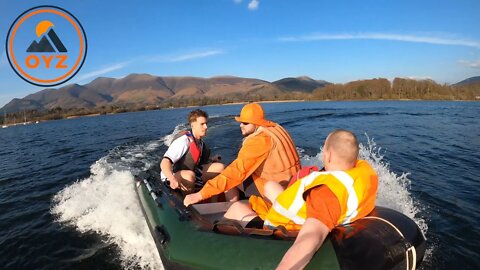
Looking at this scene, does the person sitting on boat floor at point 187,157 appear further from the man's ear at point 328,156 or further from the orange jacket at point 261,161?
the man's ear at point 328,156

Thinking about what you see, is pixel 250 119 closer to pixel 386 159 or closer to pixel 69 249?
pixel 69 249

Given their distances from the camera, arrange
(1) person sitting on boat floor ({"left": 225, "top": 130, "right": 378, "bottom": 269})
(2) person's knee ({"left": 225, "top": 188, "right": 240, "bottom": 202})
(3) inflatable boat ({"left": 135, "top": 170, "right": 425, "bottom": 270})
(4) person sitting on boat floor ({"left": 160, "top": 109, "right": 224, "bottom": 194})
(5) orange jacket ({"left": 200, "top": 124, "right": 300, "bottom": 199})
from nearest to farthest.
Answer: (1) person sitting on boat floor ({"left": 225, "top": 130, "right": 378, "bottom": 269}), (3) inflatable boat ({"left": 135, "top": 170, "right": 425, "bottom": 270}), (5) orange jacket ({"left": 200, "top": 124, "right": 300, "bottom": 199}), (2) person's knee ({"left": 225, "top": 188, "right": 240, "bottom": 202}), (4) person sitting on boat floor ({"left": 160, "top": 109, "right": 224, "bottom": 194})

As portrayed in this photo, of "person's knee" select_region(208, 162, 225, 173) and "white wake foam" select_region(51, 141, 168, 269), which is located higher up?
"person's knee" select_region(208, 162, 225, 173)

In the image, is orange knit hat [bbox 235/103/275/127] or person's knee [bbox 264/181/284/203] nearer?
person's knee [bbox 264/181/284/203]

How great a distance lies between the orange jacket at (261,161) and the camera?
3.35m

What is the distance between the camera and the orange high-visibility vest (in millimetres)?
2121

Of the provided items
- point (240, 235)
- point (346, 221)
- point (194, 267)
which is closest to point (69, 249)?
point (194, 267)

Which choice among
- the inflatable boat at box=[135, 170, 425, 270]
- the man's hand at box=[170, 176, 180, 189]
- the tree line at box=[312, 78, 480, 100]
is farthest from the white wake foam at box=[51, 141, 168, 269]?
the tree line at box=[312, 78, 480, 100]

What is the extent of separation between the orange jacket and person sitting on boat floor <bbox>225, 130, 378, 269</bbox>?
3.03ft

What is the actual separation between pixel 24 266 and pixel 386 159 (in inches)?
396

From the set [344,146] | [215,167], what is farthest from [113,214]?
[344,146]

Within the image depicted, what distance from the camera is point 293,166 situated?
366 cm

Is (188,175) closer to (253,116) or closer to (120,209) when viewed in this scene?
(253,116)

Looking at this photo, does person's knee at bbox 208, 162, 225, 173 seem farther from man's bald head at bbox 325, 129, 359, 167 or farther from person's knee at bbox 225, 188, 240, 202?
man's bald head at bbox 325, 129, 359, 167
